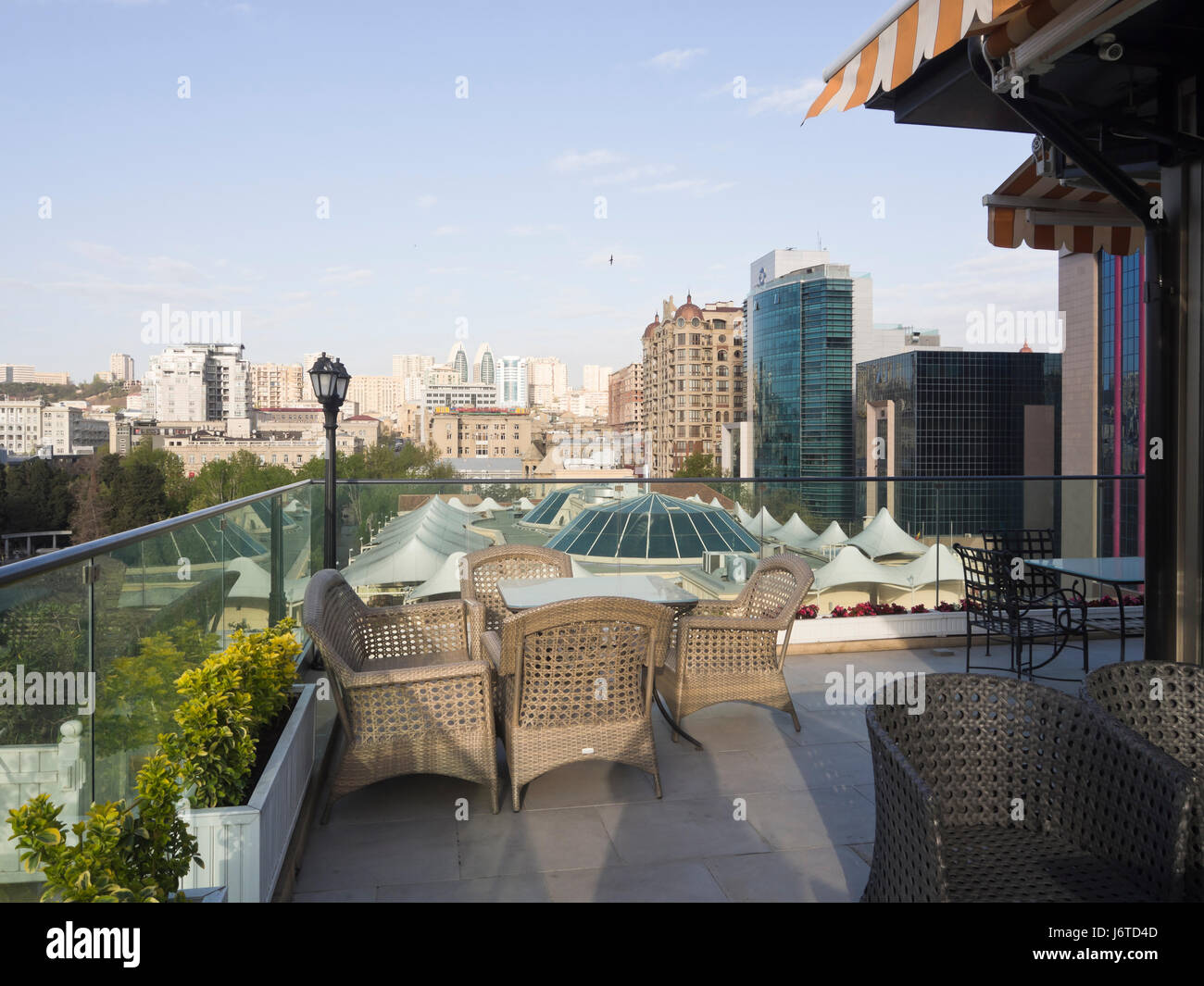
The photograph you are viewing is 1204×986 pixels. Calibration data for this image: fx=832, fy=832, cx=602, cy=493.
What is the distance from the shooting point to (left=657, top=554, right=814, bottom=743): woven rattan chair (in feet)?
13.0

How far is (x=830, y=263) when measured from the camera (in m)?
82.1

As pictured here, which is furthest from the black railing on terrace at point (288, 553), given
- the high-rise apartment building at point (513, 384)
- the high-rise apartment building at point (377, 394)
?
the high-rise apartment building at point (377, 394)

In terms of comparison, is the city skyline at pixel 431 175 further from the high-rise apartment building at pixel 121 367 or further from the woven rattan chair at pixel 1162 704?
the high-rise apartment building at pixel 121 367

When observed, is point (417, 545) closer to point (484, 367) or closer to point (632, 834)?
point (632, 834)

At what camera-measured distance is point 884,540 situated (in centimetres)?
653

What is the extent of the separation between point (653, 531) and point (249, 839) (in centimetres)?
472

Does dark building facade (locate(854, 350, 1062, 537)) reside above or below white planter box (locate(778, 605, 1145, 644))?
above

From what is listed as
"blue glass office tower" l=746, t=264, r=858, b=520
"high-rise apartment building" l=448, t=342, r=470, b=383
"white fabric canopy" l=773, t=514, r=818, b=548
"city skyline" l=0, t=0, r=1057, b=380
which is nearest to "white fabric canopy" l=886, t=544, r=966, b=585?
"white fabric canopy" l=773, t=514, r=818, b=548

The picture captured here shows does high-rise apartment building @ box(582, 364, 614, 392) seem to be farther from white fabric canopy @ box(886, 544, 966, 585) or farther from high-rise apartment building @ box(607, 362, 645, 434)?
white fabric canopy @ box(886, 544, 966, 585)

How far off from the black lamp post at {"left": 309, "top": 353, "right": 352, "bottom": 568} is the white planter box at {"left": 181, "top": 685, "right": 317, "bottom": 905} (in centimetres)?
340

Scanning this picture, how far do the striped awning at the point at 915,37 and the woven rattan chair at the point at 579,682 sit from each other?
1855 millimetres
